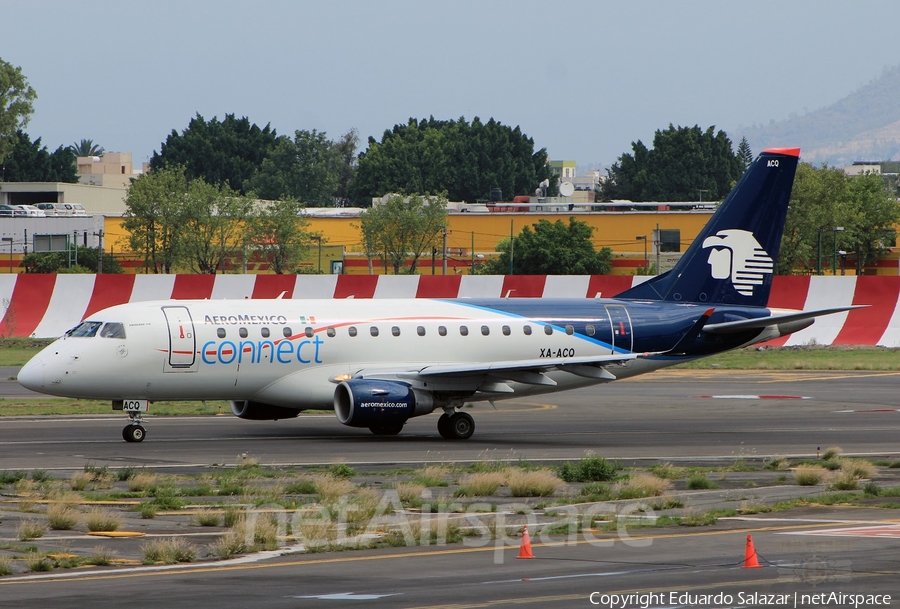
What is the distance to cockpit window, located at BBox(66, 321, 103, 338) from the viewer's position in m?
28.5

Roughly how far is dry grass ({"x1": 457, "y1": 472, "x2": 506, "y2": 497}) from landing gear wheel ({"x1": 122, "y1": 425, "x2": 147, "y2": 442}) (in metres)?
9.89

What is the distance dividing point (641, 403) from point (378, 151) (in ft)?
469

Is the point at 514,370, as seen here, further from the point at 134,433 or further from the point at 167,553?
the point at 167,553

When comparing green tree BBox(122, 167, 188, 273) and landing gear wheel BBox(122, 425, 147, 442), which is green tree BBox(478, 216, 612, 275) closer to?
green tree BBox(122, 167, 188, 273)

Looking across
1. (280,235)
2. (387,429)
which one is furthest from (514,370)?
(280,235)

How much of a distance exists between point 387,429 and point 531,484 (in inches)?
371

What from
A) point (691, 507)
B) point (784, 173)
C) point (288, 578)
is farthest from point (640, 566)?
point (784, 173)

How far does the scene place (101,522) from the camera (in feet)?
56.3

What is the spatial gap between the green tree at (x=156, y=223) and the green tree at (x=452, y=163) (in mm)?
81603

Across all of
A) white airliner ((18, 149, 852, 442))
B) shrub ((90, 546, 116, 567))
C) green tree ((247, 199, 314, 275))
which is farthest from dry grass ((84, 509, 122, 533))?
green tree ((247, 199, 314, 275))

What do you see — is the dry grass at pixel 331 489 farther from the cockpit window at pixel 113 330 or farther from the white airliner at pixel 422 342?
the cockpit window at pixel 113 330

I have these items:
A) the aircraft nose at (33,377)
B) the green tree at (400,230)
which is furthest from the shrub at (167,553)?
the green tree at (400,230)

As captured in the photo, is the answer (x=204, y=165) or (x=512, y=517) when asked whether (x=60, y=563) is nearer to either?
(x=512, y=517)

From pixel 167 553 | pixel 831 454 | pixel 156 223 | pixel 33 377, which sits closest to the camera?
pixel 167 553
